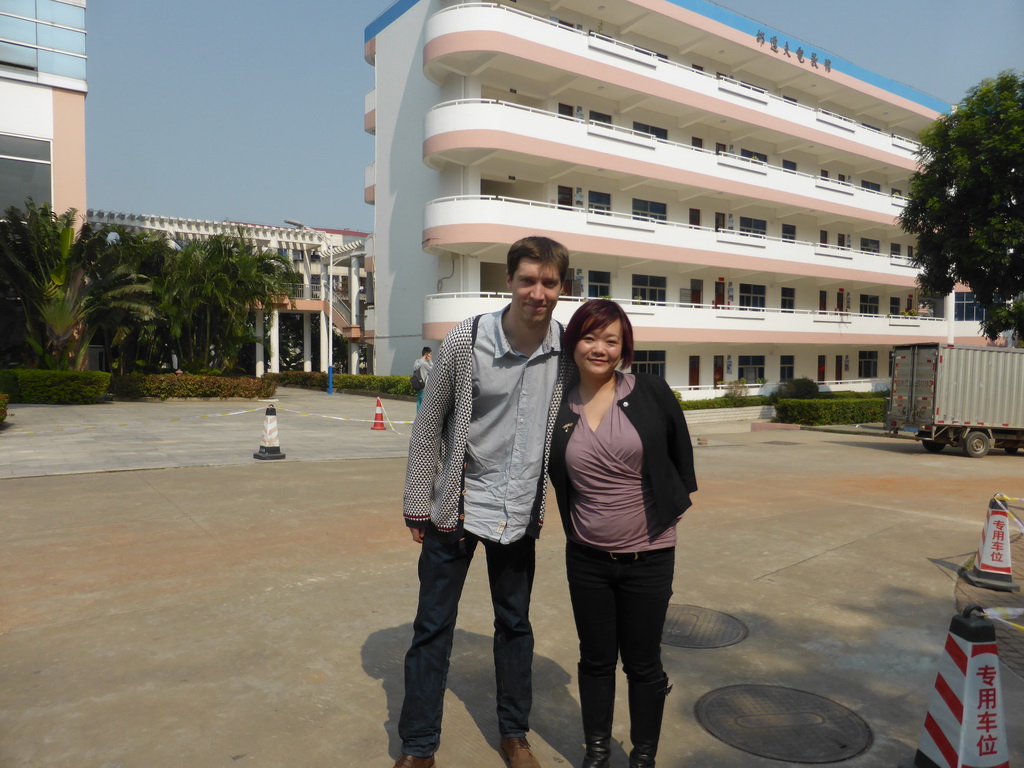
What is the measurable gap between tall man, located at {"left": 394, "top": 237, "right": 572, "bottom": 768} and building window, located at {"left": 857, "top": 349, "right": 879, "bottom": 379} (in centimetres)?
4012

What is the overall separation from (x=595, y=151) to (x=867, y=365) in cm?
2196

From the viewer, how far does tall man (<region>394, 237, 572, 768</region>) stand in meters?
2.99

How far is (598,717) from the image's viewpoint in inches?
115

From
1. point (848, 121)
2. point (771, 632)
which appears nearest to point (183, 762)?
point (771, 632)

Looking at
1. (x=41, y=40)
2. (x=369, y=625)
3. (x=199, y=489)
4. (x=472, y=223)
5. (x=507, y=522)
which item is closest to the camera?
(x=507, y=522)

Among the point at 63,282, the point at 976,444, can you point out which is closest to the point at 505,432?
the point at 976,444

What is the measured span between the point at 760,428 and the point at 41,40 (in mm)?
28733

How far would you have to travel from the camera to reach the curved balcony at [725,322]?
25.5 meters

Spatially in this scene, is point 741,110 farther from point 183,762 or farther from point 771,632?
point 183,762

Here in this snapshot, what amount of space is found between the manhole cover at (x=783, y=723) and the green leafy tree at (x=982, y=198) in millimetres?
22712

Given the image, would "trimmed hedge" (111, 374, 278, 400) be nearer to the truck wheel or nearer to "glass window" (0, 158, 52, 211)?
"glass window" (0, 158, 52, 211)

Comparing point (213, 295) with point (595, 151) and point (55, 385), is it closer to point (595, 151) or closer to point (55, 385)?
point (55, 385)

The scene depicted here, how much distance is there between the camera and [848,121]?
3531 centimetres

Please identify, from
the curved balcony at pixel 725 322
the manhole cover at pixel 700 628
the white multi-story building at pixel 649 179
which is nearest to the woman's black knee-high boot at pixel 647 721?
the manhole cover at pixel 700 628
